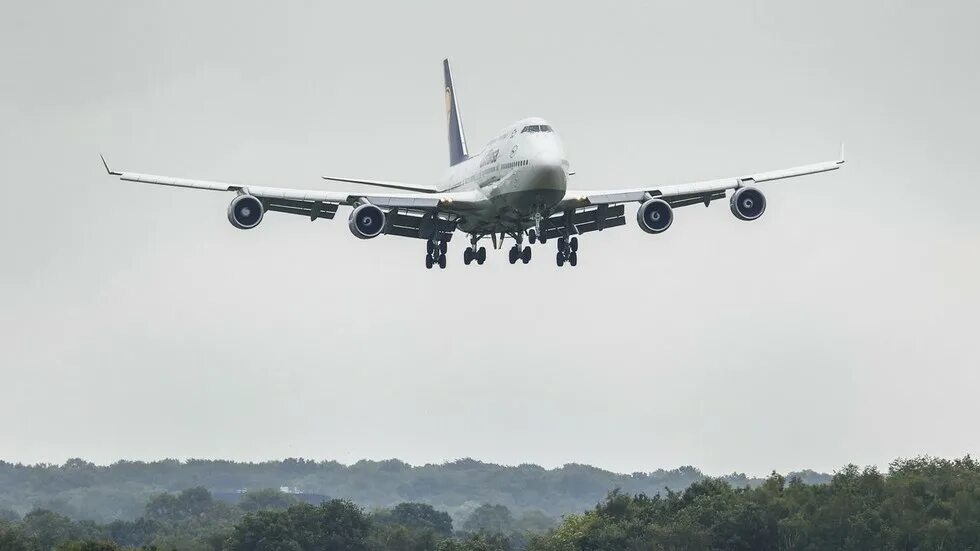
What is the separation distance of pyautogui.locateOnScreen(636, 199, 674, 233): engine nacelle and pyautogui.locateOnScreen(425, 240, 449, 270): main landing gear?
10895 mm

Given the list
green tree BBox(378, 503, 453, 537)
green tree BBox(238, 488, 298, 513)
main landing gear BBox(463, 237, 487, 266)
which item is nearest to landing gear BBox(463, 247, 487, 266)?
main landing gear BBox(463, 237, 487, 266)

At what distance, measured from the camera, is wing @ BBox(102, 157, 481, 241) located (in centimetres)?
7356

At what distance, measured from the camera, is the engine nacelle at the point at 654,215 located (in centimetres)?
7500

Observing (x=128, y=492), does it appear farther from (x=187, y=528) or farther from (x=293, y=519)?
(x=293, y=519)

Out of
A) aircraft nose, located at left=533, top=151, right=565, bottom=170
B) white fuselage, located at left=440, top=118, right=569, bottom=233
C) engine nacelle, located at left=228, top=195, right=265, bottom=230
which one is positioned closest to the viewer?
aircraft nose, located at left=533, top=151, right=565, bottom=170

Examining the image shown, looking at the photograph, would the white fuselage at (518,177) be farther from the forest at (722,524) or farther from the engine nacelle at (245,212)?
the forest at (722,524)

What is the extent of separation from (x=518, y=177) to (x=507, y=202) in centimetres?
181

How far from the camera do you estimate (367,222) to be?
7338 cm

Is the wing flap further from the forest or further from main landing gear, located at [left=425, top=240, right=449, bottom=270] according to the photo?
the forest

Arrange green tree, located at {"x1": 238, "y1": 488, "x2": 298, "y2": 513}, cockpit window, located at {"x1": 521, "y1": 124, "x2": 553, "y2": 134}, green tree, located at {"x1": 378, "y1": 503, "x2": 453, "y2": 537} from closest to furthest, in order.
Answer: cockpit window, located at {"x1": 521, "y1": 124, "x2": 553, "y2": 134} < green tree, located at {"x1": 378, "y1": 503, "x2": 453, "y2": 537} < green tree, located at {"x1": 238, "y1": 488, "x2": 298, "y2": 513}

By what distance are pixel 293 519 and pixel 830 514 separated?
38007 millimetres

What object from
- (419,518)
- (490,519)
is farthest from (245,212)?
(490,519)

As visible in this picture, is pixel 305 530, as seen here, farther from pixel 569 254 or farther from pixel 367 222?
pixel 367 222

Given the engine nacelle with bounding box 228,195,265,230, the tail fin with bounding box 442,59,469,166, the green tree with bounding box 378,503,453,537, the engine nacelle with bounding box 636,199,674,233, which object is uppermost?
the tail fin with bounding box 442,59,469,166
